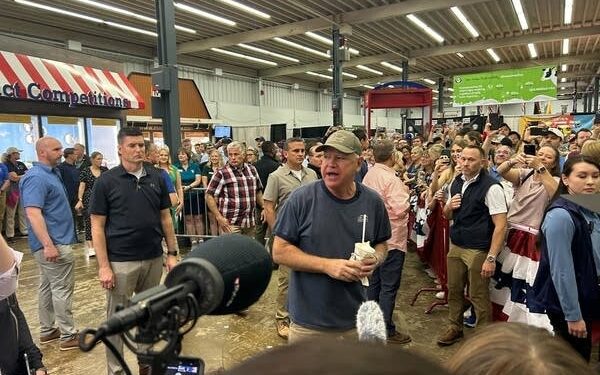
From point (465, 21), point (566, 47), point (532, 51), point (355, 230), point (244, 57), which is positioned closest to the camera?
point (355, 230)

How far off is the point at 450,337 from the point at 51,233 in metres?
3.57

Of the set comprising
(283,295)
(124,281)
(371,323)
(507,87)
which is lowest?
(283,295)

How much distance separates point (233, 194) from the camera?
4863 mm

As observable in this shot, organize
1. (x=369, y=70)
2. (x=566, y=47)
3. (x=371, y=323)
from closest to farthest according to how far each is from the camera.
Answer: (x=371, y=323), (x=566, y=47), (x=369, y=70)

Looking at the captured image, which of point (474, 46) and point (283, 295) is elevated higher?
point (474, 46)

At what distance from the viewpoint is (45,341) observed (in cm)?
390

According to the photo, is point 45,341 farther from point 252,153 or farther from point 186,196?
point 252,153

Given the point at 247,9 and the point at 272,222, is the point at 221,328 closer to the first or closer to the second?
the point at 272,222

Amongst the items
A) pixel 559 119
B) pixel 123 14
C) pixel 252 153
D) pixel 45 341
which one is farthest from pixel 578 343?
pixel 123 14

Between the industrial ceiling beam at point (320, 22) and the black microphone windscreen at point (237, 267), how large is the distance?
11.2 metres

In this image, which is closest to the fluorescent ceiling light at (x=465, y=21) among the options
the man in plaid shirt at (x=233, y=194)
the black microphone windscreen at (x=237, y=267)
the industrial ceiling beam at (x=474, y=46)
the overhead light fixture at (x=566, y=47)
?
the industrial ceiling beam at (x=474, y=46)

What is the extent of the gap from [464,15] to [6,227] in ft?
40.9

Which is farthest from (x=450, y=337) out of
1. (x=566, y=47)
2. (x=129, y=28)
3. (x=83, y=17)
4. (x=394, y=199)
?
(x=566, y=47)

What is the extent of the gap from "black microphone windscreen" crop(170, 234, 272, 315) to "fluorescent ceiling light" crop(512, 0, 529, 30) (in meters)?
12.3
